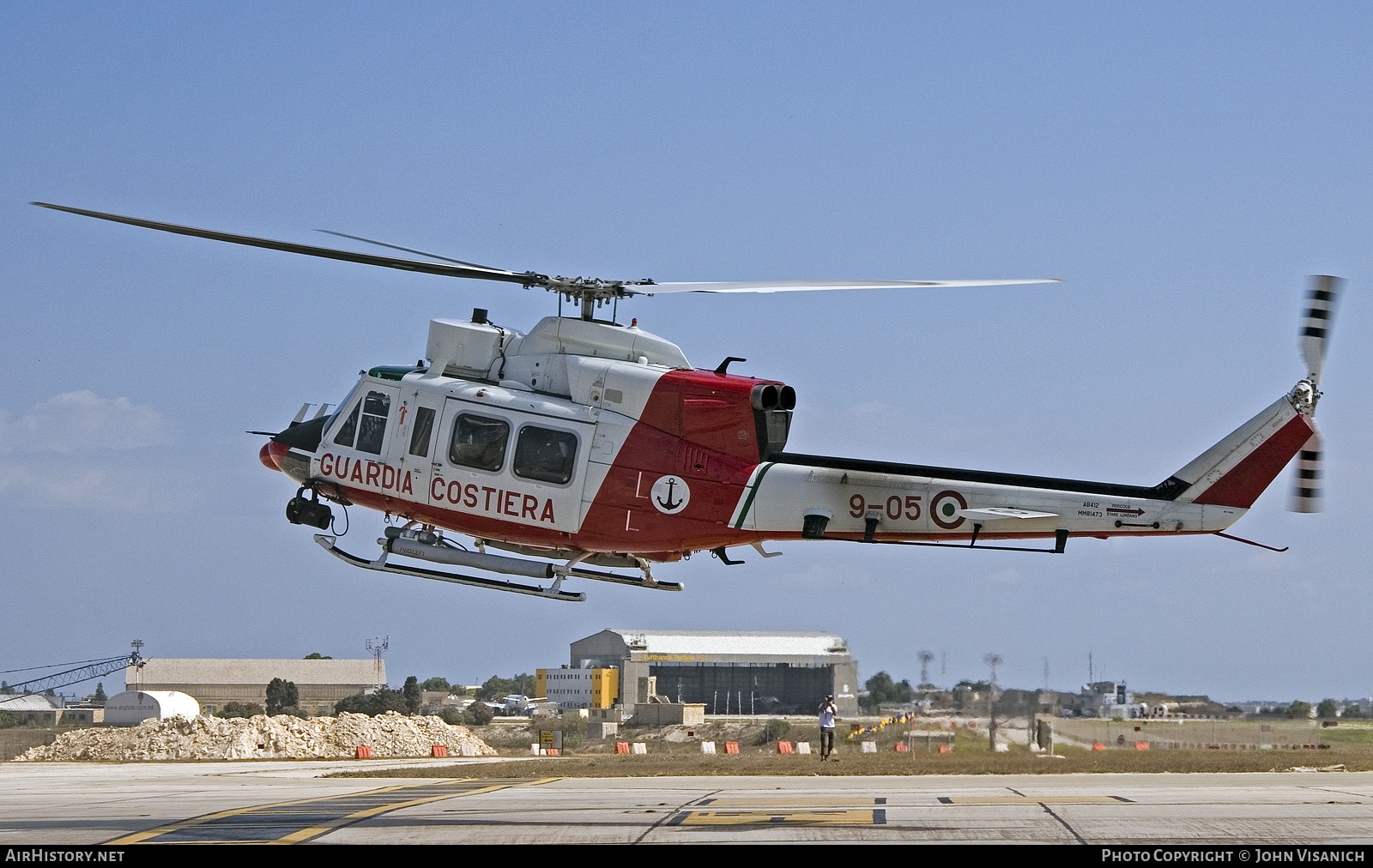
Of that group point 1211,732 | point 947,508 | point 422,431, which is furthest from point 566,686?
point 947,508

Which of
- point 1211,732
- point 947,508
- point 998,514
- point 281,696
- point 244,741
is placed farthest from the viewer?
point 281,696

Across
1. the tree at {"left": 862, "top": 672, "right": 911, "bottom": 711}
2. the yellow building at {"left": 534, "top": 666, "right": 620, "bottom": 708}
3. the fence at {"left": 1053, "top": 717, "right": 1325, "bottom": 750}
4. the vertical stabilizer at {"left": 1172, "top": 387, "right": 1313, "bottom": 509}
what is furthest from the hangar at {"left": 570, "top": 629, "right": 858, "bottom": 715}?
the vertical stabilizer at {"left": 1172, "top": 387, "right": 1313, "bottom": 509}

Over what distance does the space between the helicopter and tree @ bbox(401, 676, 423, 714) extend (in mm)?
55342

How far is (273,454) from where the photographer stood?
69.4 ft

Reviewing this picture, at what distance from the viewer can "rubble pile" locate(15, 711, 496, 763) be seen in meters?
41.2

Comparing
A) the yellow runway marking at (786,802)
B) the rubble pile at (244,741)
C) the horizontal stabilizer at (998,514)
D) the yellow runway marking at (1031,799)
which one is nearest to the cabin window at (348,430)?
the yellow runway marking at (786,802)

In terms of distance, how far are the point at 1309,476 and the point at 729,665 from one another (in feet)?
220

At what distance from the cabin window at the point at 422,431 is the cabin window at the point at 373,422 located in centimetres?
62

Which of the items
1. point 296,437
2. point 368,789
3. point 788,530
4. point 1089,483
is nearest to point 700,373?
point 788,530

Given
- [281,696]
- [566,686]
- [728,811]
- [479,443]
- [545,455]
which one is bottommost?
[728,811]

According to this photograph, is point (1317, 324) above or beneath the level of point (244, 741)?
above

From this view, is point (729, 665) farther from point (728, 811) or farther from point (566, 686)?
point (728, 811)

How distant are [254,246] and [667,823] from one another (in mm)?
9690
